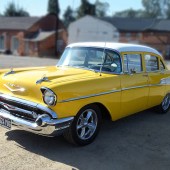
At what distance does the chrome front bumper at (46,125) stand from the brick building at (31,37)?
36.7m

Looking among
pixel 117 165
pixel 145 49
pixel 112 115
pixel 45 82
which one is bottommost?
pixel 117 165

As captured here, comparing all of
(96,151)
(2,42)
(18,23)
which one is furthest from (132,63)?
(2,42)

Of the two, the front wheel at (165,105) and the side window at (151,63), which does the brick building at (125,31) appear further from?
the side window at (151,63)

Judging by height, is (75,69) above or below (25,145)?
above

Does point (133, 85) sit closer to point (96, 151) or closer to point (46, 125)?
point (96, 151)

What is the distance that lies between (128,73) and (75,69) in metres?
1.02

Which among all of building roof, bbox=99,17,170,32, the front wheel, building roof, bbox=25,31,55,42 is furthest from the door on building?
the front wheel

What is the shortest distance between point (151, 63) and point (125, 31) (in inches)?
1558

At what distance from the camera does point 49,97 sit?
450 centimetres

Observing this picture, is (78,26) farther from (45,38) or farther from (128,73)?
(128,73)

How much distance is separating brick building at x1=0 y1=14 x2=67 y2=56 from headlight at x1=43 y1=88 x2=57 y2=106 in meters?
36.8

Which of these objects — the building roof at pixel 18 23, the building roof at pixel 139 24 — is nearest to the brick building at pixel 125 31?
the building roof at pixel 139 24

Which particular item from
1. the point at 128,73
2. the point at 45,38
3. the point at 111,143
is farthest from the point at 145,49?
the point at 45,38

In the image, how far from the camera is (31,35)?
142 feet
